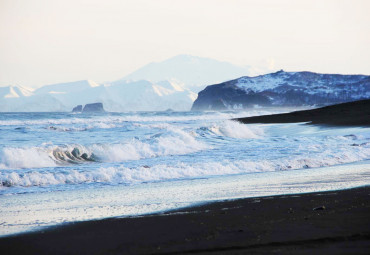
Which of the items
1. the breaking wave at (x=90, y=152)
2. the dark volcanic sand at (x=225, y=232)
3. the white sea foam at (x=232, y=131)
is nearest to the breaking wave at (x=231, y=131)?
the white sea foam at (x=232, y=131)

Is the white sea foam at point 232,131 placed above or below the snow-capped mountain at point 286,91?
below

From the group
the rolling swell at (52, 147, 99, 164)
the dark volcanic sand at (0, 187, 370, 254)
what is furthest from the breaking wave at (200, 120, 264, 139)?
the dark volcanic sand at (0, 187, 370, 254)

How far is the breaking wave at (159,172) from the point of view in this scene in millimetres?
12859

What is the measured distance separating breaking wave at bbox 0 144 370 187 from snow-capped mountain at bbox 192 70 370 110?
447 feet

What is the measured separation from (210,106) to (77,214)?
514ft

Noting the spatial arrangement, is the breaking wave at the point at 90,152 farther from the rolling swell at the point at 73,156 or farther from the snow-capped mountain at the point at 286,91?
the snow-capped mountain at the point at 286,91

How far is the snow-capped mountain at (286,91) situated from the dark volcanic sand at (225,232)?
145 meters

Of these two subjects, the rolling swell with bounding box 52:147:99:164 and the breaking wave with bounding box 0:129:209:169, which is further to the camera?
the rolling swell with bounding box 52:147:99:164

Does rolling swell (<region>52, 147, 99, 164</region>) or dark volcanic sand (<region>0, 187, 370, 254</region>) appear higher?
dark volcanic sand (<region>0, 187, 370, 254</region>)

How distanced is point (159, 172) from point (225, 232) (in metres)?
7.93

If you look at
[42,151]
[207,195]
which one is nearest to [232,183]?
[207,195]

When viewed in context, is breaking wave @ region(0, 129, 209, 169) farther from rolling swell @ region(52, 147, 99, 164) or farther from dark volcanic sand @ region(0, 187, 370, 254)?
dark volcanic sand @ region(0, 187, 370, 254)

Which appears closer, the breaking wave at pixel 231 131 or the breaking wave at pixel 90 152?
the breaking wave at pixel 90 152

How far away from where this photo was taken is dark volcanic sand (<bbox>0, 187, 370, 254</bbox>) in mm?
5336
